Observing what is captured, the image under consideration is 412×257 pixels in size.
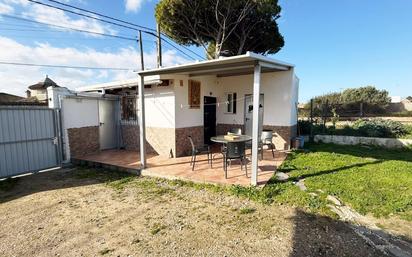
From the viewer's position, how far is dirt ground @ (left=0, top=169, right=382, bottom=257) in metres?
2.95

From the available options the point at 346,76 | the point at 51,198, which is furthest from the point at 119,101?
the point at 346,76

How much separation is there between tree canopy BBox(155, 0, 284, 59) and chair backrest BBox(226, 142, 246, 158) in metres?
9.06

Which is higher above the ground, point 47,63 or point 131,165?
point 47,63

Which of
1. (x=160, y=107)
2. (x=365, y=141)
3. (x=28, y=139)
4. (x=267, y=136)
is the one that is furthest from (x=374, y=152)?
(x=28, y=139)

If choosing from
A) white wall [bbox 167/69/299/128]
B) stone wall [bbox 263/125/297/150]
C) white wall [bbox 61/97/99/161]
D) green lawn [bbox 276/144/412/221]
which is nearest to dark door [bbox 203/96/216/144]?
white wall [bbox 167/69/299/128]

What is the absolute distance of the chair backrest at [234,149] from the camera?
18.1 ft

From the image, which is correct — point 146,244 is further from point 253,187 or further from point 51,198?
point 51,198

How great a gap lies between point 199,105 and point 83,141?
473cm

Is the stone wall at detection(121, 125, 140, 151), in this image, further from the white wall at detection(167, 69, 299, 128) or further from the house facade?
the white wall at detection(167, 69, 299, 128)

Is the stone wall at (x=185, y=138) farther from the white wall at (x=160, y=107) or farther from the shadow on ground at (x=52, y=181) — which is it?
the shadow on ground at (x=52, y=181)

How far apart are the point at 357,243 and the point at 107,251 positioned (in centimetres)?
346

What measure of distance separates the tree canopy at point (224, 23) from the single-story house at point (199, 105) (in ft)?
15.2

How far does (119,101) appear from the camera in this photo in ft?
31.4

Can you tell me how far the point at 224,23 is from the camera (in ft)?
39.7
